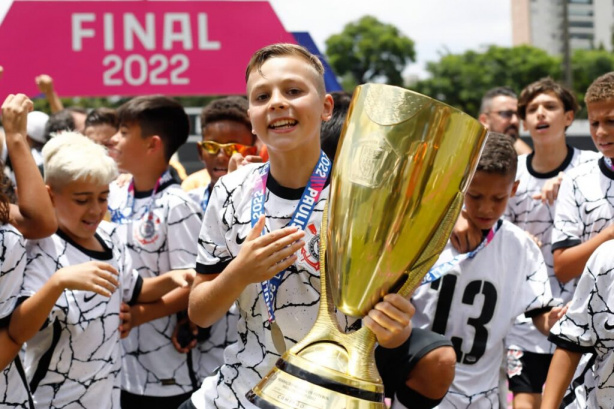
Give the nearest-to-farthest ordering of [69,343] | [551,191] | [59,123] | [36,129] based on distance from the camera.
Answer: [69,343] → [551,191] → [59,123] → [36,129]

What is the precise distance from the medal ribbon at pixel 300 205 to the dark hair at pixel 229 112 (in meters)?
2.04

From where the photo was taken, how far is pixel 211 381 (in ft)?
8.17

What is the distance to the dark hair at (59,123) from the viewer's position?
5.64 metres

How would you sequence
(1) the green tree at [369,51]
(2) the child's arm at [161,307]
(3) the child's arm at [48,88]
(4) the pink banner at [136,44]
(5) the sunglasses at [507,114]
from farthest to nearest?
1. (1) the green tree at [369,51]
2. (4) the pink banner at [136,44]
3. (3) the child's arm at [48,88]
4. (5) the sunglasses at [507,114]
5. (2) the child's arm at [161,307]

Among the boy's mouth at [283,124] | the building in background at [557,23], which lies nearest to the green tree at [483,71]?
the building in background at [557,23]

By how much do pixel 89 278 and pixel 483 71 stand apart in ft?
257

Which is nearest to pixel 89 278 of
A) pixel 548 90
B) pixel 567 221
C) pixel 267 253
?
pixel 267 253

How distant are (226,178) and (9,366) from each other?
1012mm

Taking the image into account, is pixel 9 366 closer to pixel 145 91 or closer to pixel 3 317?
pixel 3 317

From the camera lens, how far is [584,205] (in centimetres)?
351

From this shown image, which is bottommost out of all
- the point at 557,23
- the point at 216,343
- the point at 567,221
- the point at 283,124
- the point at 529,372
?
the point at 529,372

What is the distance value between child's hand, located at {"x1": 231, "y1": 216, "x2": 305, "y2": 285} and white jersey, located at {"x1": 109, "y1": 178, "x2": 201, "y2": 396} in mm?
1679

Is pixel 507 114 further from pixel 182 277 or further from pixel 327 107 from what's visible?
pixel 327 107

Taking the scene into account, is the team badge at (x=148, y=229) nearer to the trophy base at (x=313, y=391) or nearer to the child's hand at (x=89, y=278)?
the child's hand at (x=89, y=278)
